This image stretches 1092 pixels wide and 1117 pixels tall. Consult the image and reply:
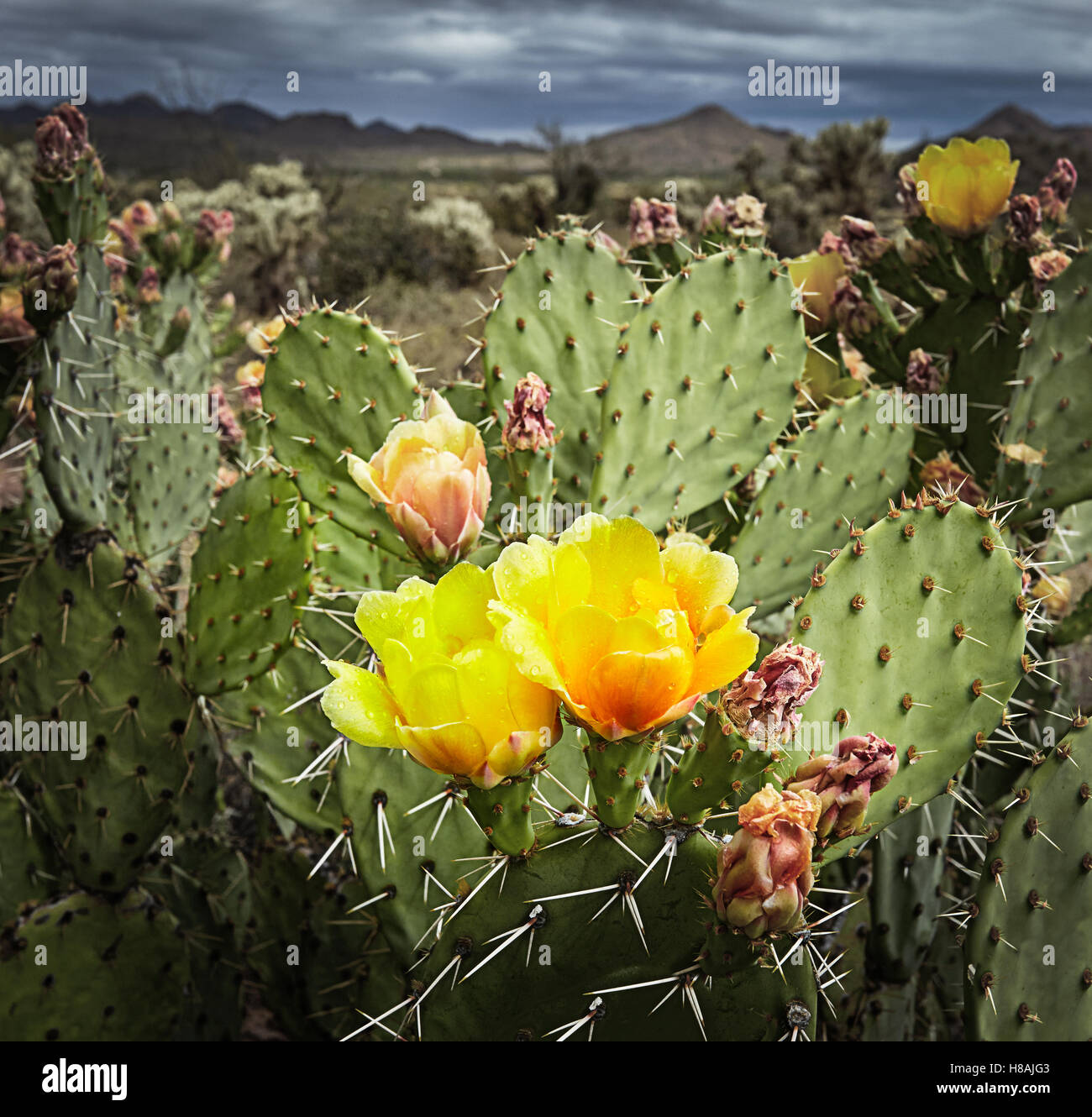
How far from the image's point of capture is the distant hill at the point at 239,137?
→ 67.9 feet

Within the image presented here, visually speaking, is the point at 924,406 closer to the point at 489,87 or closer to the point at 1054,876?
the point at 1054,876

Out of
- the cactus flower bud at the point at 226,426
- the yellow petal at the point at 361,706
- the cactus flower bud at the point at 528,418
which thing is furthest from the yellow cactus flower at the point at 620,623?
the cactus flower bud at the point at 226,426

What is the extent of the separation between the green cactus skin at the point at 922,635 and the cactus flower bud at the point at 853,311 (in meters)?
0.90

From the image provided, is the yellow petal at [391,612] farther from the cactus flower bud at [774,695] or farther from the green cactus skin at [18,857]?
the green cactus skin at [18,857]

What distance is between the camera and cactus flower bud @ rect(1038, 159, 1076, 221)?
5.97 ft

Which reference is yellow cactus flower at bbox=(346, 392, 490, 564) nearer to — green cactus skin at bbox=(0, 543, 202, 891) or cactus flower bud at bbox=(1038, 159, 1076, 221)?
green cactus skin at bbox=(0, 543, 202, 891)

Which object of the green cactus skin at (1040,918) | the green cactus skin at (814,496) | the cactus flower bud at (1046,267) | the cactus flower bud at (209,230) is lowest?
the green cactus skin at (1040,918)

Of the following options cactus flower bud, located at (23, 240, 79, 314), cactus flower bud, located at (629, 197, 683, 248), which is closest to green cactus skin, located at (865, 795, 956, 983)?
cactus flower bud, located at (629, 197, 683, 248)

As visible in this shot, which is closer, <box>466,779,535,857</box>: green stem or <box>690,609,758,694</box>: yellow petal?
<box>690,609,758,694</box>: yellow petal

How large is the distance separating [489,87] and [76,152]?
212 feet

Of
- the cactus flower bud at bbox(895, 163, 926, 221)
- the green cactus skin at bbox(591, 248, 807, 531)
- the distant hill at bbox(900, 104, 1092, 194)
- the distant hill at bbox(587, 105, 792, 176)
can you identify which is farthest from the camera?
the distant hill at bbox(587, 105, 792, 176)

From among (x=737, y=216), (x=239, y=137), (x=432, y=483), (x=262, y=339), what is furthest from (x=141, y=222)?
(x=239, y=137)

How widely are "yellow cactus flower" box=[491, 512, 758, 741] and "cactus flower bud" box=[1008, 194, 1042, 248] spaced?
4.28 feet

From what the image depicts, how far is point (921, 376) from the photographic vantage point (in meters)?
1.73
